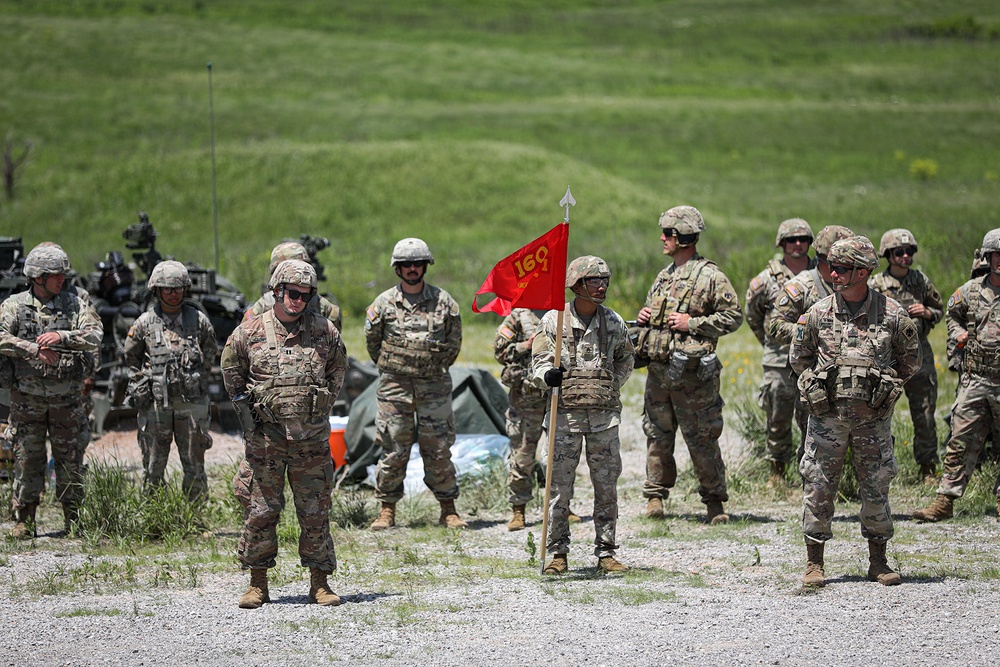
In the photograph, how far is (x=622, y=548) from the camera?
30.2ft

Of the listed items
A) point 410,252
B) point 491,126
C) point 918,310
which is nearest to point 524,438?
point 410,252

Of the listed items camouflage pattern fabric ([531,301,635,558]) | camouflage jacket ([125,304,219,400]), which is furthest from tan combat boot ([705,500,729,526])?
camouflage jacket ([125,304,219,400])

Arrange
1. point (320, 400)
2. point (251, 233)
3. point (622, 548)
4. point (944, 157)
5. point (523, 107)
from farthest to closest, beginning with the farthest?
point (523, 107), point (944, 157), point (251, 233), point (622, 548), point (320, 400)

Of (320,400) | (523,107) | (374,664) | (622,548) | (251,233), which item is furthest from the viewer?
(523,107)

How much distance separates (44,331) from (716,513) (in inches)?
212

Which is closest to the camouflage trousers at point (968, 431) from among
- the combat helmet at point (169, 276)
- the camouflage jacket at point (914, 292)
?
the camouflage jacket at point (914, 292)

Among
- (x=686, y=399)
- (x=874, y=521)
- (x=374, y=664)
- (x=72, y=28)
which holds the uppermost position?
(x=72, y=28)

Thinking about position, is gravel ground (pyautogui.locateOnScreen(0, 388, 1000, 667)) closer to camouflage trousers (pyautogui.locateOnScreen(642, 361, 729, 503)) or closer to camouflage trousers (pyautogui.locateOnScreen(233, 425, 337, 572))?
camouflage trousers (pyautogui.locateOnScreen(233, 425, 337, 572))

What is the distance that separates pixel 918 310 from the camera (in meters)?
10.5

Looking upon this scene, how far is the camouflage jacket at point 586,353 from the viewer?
27.1ft

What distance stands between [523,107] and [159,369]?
161 feet

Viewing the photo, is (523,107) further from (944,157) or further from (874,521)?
(874,521)

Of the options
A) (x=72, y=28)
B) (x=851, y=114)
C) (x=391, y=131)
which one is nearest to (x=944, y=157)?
(x=851, y=114)

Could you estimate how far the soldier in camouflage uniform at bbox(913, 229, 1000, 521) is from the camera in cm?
946
